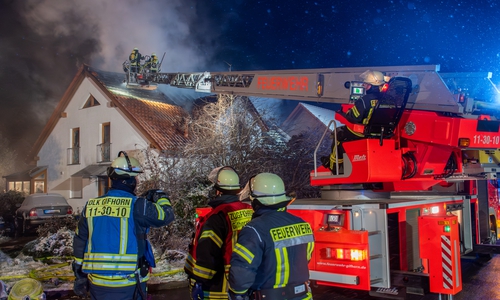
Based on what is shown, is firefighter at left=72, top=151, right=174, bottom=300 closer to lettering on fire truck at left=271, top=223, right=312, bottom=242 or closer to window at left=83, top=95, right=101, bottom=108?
lettering on fire truck at left=271, top=223, right=312, bottom=242

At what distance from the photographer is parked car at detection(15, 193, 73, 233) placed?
14.5 m

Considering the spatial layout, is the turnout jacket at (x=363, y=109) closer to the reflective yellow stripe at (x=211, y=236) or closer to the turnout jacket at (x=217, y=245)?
the turnout jacket at (x=217, y=245)

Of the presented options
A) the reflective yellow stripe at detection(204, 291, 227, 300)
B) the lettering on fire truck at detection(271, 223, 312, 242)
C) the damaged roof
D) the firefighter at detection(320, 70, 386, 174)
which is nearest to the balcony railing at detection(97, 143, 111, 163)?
the damaged roof

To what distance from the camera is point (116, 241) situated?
362cm

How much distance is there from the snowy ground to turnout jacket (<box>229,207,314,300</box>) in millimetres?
5045

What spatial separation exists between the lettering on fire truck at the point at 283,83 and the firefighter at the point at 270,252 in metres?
4.05

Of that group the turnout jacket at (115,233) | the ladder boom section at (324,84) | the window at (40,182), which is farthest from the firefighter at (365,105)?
the window at (40,182)

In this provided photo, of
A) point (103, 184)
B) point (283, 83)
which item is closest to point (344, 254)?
point (283, 83)

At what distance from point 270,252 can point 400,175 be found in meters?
3.51

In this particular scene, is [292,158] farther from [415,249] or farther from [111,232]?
[111,232]

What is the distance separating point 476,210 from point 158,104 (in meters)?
15.1

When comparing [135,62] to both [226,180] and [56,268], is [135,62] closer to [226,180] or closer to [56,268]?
[56,268]

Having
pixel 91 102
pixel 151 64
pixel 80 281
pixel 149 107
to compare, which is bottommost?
pixel 80 281

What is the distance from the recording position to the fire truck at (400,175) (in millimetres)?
4828
